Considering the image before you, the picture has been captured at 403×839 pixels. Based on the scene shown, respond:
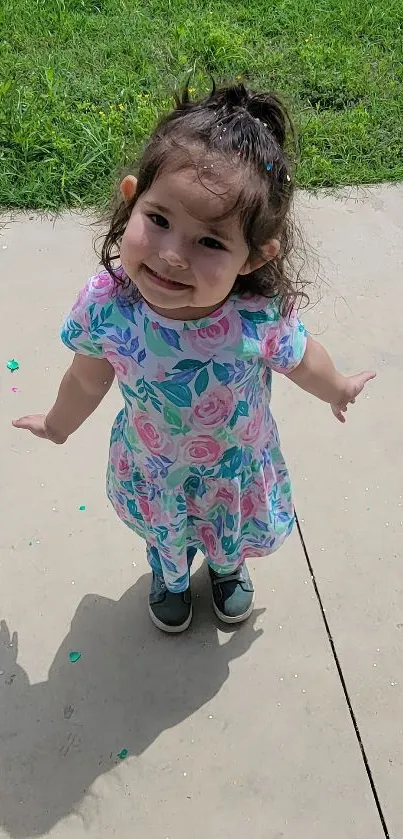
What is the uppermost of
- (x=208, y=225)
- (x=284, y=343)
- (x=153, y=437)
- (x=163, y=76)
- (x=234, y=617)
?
(x=208, y=225)

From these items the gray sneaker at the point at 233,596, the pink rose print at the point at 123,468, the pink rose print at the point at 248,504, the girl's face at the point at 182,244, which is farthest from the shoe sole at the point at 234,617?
the girl's face at the point at 182,244

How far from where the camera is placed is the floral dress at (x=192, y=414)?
143cm

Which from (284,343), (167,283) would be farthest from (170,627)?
(167,283)

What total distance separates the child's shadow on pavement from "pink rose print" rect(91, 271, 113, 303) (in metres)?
1.03

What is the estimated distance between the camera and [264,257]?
134 centimetres

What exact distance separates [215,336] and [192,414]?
0.17m

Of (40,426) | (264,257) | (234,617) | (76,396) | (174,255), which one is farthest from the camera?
(234,617)

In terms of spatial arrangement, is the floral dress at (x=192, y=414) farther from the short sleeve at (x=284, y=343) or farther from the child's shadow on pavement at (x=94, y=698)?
the child's shadow on pavement at (x=94, y=698)

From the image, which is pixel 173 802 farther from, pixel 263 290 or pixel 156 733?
pixel 263 290

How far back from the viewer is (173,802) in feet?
6.14

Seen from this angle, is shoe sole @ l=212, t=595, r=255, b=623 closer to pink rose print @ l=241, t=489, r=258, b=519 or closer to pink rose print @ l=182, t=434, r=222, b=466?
pink rose print @ l=241, t=489, r=258, b=519

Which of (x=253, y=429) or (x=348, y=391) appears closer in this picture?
(x=253, y=429)

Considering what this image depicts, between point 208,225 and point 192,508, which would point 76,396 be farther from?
point 208,225

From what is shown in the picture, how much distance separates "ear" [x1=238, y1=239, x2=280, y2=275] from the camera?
1320mm
